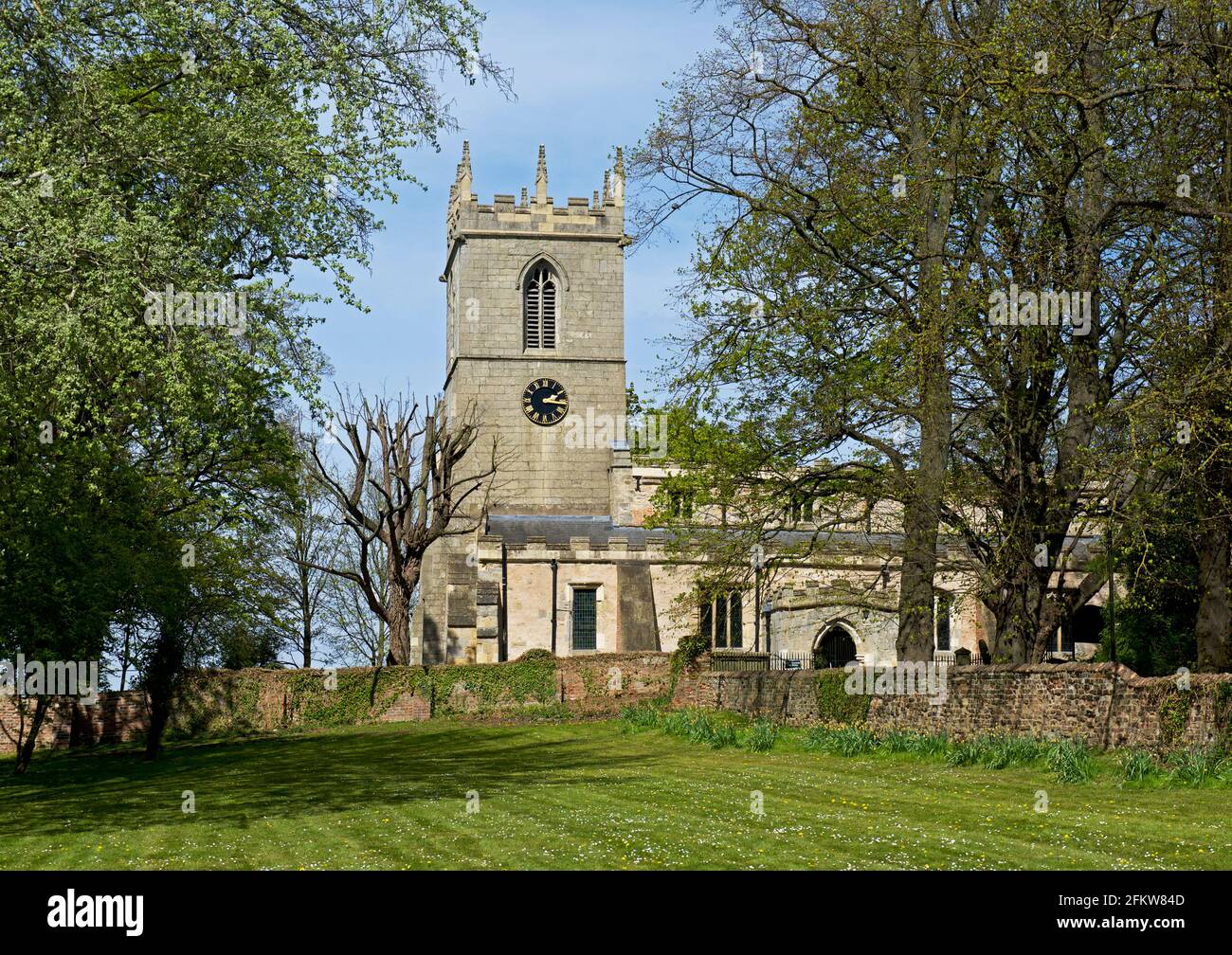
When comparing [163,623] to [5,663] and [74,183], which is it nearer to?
[5,663]

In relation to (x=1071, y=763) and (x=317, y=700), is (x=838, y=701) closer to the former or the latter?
(x=1071, y=763)

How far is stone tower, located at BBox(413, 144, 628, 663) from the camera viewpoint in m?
59.6

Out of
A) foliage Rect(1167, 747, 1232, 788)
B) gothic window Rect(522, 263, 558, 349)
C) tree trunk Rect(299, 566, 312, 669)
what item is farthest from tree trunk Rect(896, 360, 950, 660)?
gothic window Rect(522, 263, 558, 349)

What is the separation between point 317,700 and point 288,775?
56.4ft

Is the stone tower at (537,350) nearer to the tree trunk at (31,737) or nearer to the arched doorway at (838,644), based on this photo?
the arched doorway at (838,644)

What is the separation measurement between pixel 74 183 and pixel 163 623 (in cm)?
1592

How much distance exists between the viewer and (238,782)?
66.7ft

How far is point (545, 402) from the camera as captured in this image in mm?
60469

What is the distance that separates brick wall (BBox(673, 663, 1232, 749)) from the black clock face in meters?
37.1

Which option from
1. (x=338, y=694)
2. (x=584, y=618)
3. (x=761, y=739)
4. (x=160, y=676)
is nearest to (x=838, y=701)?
(x=761, y=739)

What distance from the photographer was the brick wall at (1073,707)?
54.2ft

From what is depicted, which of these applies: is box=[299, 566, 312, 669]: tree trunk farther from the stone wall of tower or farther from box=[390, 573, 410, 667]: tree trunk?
box=[390, 573, 410, 667]: tree trunk
